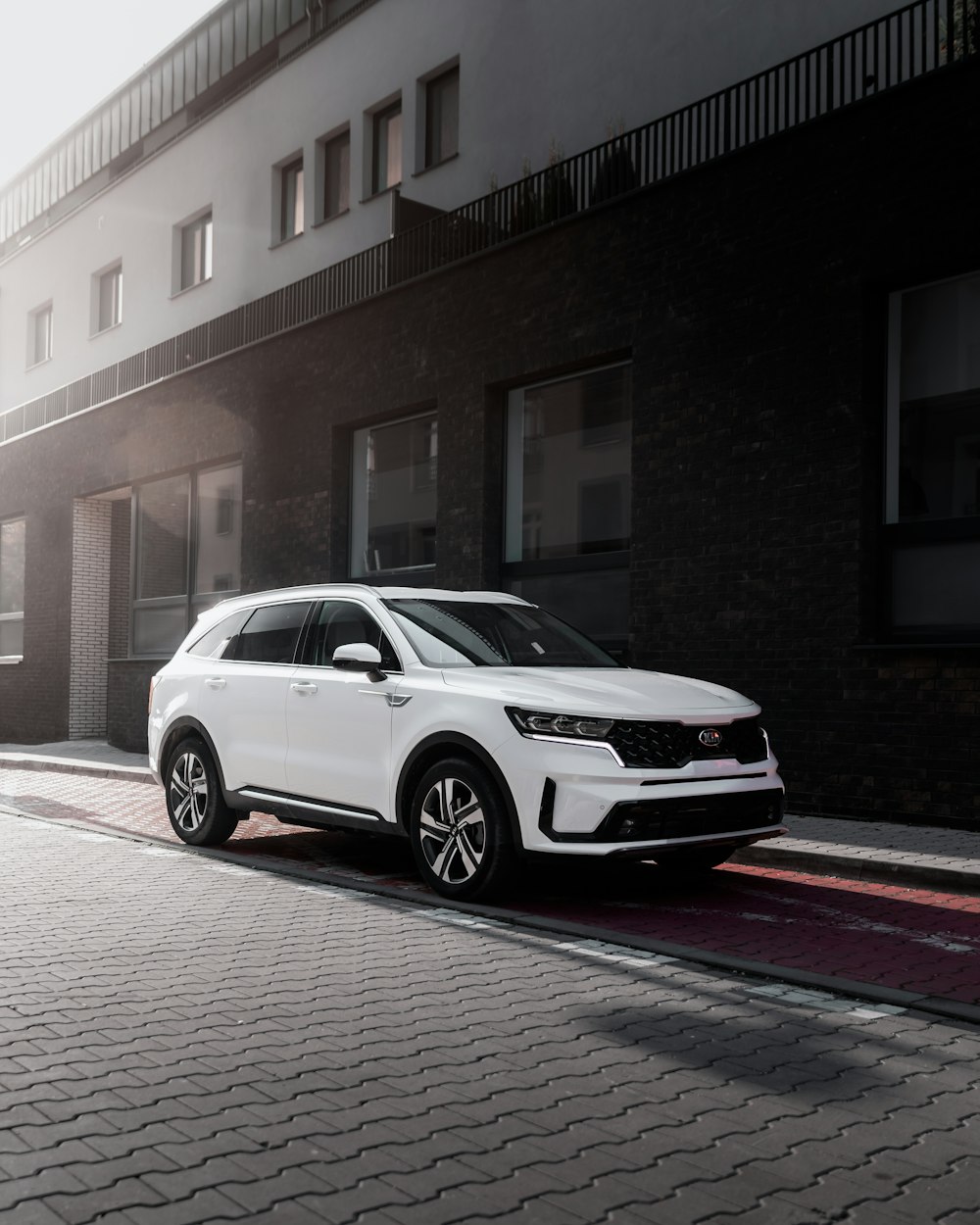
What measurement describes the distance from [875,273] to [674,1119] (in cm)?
859

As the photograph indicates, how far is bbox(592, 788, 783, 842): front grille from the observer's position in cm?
682

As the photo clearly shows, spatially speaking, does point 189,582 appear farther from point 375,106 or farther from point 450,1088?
point 450,1088

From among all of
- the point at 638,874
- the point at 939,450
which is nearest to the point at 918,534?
the point at 939,450

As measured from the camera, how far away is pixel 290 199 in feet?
68.7

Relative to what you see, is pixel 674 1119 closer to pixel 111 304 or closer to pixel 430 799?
pixel 430 799

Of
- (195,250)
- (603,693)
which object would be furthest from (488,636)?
(195,250)

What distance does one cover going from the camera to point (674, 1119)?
390 centimetres

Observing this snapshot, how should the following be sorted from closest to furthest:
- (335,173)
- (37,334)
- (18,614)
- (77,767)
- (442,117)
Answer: (77,767) → (442,117) → (335,173) → (18,614) → (37,334)

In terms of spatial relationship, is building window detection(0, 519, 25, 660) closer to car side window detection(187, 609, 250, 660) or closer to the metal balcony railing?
the metal balcony railing

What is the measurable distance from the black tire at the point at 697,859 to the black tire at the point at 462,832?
0.88 m

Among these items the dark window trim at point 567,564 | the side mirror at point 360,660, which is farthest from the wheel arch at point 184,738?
the dark window trim at point 567,564

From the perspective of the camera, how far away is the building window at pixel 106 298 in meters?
25.3

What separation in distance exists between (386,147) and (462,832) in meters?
14.1

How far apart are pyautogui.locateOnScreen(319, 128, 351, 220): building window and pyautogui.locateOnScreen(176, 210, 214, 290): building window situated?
328 cm
